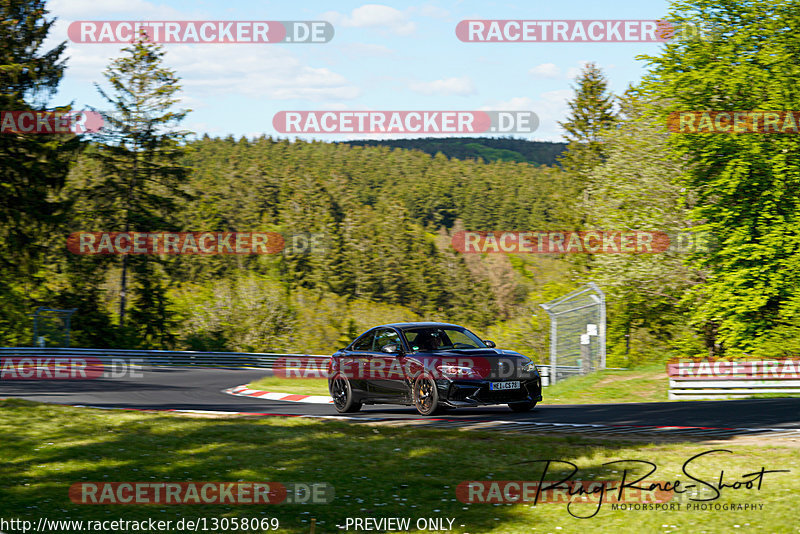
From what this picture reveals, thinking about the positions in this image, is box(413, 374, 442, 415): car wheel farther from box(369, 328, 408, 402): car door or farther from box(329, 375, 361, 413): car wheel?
box(329, 375, 361, 413): car wheel

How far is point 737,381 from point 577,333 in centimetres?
418

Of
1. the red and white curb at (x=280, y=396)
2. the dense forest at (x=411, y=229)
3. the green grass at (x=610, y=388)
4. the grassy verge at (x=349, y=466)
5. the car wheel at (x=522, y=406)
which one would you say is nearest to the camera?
the grassy verge at (x=349, y=466)

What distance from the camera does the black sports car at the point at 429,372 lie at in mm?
12984

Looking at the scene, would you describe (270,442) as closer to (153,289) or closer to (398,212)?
(153,289)

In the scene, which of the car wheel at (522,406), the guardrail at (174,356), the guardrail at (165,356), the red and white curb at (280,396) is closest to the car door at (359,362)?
the car wheel at (522,406)

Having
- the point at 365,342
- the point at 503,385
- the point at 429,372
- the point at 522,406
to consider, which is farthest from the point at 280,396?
the point at 503,385

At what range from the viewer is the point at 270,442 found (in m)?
10.9

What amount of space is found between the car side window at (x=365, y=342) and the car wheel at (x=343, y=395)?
627 mm

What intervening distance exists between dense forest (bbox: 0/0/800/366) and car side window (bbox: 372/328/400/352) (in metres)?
16.6

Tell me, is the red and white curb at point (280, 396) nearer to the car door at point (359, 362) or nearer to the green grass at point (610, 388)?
the car door at point (359, 362)

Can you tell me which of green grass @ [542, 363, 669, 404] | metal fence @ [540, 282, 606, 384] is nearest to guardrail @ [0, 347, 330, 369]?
metal fence @ [540, 282, 606, 384]

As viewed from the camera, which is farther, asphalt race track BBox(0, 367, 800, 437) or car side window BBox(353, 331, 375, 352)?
car side window BBox(353, 331, 375, 352)

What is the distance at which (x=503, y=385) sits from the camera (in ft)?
43.2

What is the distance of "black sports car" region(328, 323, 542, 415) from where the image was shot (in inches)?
511
